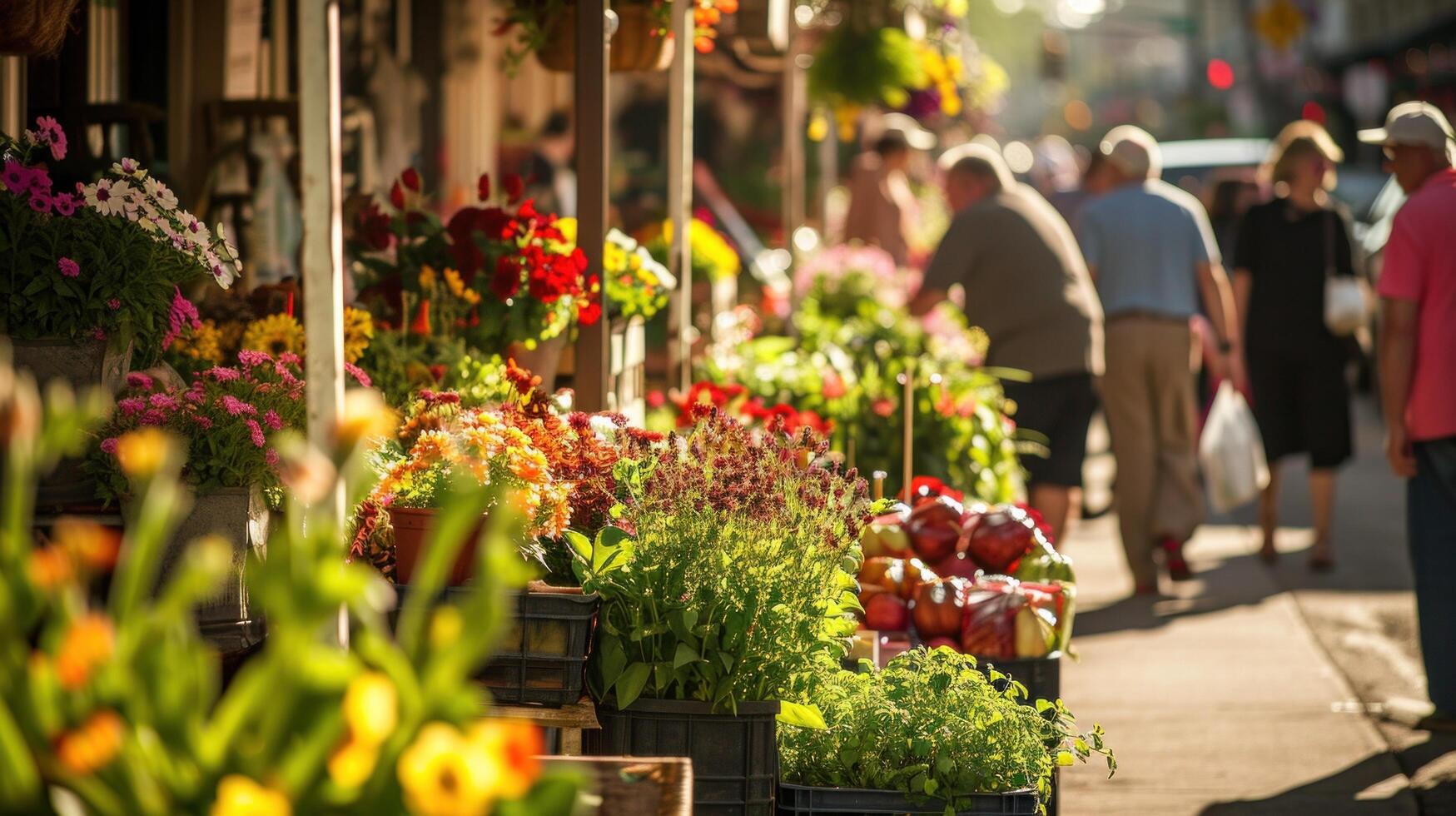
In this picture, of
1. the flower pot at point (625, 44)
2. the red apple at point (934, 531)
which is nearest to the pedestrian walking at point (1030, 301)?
the flower pot at point (625, 44)

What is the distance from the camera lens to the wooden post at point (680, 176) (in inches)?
232

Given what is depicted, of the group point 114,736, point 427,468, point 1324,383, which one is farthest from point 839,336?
point 114,736

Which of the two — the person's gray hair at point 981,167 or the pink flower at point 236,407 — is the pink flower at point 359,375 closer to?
the pink flower at point 236,407

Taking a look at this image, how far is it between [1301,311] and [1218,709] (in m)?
2.97

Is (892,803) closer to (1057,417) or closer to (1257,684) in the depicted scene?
(1257,684)

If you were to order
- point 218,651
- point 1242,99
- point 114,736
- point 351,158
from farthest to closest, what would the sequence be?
point 1242,99, point 351,158, point 218,651, point 114,736

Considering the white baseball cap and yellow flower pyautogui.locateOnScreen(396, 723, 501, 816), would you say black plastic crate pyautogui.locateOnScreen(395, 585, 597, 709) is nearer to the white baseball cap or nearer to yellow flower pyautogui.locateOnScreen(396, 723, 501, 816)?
yellow flower pyautogui.locateOnScreen(396, 723, 501, 816)

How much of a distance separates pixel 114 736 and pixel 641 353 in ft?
14.8

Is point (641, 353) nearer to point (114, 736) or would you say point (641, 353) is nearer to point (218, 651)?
point (218, 651)

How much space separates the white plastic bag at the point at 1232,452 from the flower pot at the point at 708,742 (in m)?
5.27

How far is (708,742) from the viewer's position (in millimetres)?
3336

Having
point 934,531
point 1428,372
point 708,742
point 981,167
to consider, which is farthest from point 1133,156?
point 708,742

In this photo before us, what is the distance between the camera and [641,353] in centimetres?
601

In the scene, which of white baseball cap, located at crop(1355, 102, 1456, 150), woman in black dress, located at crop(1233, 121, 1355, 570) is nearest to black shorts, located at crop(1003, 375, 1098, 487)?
woman in black dress, located at crop(1233, 121, 1355, 570)
